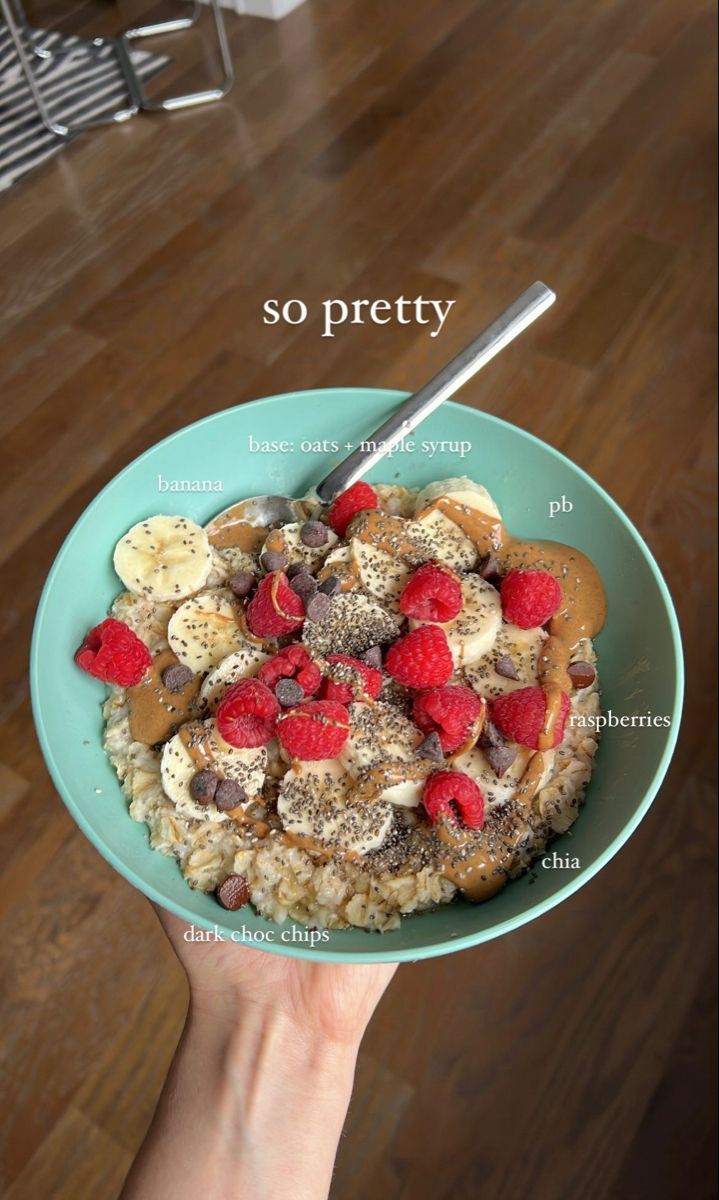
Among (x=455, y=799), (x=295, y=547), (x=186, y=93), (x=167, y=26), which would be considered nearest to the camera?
(x=455, y=799)

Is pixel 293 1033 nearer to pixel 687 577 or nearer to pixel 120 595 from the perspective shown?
pixel 120 595

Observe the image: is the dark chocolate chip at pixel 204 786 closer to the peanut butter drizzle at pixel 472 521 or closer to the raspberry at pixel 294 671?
the raspberry at pixel 294 671

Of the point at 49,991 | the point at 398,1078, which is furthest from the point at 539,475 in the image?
the point at 49,991

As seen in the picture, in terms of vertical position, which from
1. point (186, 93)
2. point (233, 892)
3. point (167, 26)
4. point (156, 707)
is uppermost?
point (167, 26)

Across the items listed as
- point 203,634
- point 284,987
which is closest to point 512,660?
point 203,634

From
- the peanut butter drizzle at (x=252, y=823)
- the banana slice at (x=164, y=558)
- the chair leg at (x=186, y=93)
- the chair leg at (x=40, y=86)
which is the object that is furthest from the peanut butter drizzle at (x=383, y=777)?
the chair leg at (x=186, y=93)

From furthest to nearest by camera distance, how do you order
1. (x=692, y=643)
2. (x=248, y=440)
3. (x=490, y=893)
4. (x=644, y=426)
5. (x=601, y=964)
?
(x=644, y=426)
(x=692, y=643)
(x=601, y=964)
(x=248, y=440)
(x=490, y=893)

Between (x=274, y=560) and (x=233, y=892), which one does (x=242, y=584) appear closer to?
(x=274, y=560)
